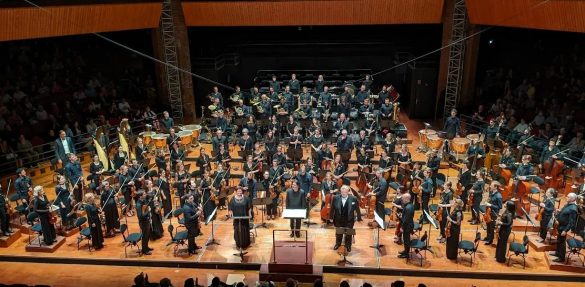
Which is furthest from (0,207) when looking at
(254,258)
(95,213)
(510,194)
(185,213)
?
(510,194)

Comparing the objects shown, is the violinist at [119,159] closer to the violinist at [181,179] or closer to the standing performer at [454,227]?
the violinist at [181,179]

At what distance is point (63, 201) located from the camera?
36.4 ft

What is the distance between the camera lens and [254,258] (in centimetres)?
1031

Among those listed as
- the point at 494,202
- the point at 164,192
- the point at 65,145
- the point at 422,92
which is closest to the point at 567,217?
the point at 494,202

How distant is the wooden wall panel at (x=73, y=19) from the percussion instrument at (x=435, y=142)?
1003 cm

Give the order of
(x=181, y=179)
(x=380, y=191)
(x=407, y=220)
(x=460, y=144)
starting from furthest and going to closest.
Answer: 1. (x=460, y=144)
2. (x=181, y=179)
3. (x=380, y=191)
4. (x=407, y=220)

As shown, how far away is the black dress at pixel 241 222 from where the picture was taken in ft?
32.8

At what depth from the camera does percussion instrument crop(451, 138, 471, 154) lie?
13.9 meters

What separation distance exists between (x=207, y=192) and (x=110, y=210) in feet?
6.94

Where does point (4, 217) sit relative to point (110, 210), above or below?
below

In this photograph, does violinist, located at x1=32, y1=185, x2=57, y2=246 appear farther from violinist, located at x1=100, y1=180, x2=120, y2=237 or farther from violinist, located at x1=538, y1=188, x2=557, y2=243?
violinist, located at x1=538, y1=188, x2=557, y2=243

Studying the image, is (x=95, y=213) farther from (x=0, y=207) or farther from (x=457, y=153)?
(x=457, y=153)

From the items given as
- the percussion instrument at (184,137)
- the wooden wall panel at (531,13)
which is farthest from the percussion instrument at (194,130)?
the wooden wall panel at (531,13)

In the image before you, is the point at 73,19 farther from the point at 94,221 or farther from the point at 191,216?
the point at 191,216
